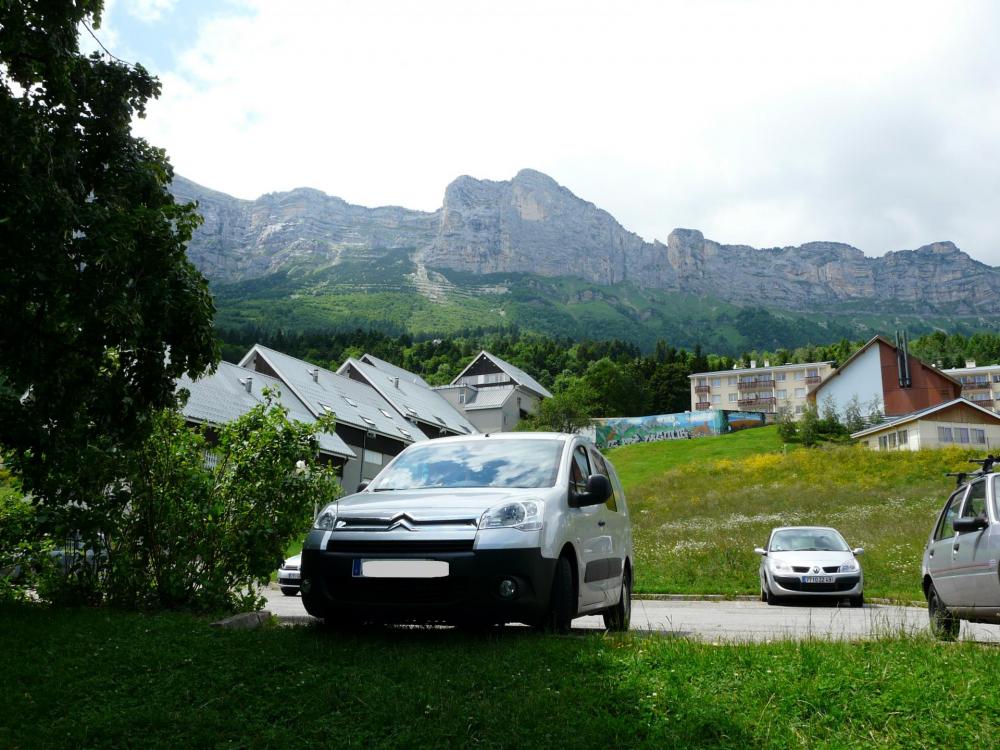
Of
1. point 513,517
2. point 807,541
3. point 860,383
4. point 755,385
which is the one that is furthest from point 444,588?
point 755,385

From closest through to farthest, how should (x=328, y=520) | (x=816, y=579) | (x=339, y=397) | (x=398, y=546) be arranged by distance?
(x=398, y=546) → (x=328, y=520) → (x=816, y=579) → (x=339, y=397)

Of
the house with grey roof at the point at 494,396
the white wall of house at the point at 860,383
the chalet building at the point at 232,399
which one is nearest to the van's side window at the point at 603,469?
the chalet building at the point at 232,399

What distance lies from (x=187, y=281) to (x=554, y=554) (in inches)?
176

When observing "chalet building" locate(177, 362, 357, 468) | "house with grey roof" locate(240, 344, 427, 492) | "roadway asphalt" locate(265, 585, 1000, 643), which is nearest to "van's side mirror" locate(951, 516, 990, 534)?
"roadway asphalt" locate(265, 585, 1000, 643)

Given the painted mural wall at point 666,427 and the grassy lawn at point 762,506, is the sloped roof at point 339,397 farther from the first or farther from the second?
the painted mural wall at point 666,427

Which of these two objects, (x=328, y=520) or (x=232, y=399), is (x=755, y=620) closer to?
(x=328, y=520)

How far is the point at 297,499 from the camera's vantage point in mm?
9289

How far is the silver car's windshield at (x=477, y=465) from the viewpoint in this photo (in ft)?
24.6

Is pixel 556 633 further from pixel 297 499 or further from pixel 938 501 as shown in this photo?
pixel 938 501

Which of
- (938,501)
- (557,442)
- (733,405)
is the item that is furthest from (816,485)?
(733,405)

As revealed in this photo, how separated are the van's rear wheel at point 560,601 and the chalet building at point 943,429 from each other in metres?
55.2

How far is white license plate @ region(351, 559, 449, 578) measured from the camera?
6230mm

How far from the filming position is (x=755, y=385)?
124625 millimetres

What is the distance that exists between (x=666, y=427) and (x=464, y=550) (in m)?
81.2
